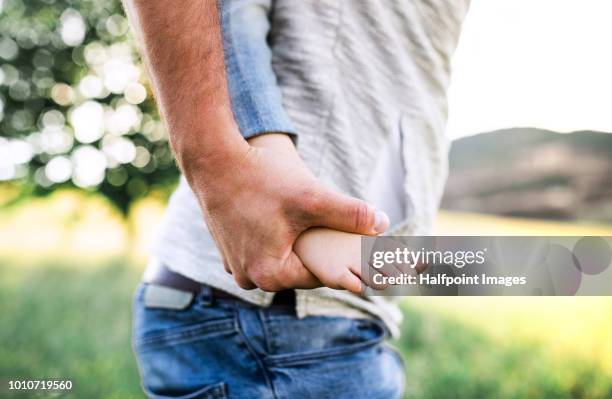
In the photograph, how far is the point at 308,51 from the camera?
105 cm

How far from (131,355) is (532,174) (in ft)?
44.5

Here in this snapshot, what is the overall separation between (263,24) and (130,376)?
4013 millimetres

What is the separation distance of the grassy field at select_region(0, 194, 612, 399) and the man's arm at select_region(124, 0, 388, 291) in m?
3.63

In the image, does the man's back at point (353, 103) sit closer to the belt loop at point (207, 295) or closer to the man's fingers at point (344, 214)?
the belt loop at point (207, 295)

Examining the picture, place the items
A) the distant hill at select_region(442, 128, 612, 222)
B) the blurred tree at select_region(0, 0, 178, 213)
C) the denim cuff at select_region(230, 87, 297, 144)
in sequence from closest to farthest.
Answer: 1. the denim cuff at select_region(230, 87, 297, 144)
2. the blurred tree at select_region(0, 0, 178, 213)
3. the distant hill at select_region(442, 128, 612, 222)

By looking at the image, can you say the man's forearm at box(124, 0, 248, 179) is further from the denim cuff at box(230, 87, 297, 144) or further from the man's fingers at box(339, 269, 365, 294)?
the man's fingers at box(339, 269, 365, 294)

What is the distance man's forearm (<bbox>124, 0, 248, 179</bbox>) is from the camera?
2.72 feet

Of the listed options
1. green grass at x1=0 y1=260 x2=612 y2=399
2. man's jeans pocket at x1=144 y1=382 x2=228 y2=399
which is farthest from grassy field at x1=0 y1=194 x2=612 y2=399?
man's jeans pocket at x1=144 y1=382 x2=228 y2=399

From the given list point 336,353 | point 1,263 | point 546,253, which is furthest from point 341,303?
point 1,263

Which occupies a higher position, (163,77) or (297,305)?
(163,77)

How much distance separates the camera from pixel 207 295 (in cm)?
107

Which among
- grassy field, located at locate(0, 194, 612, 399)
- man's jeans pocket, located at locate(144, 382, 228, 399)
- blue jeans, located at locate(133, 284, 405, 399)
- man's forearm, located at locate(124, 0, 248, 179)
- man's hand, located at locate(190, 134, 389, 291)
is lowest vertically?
grassy field, located at locate(0, 194, 612, 399)

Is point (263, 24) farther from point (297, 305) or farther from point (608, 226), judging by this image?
point (608, 226)

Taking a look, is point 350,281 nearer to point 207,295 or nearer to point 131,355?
point 207,295
